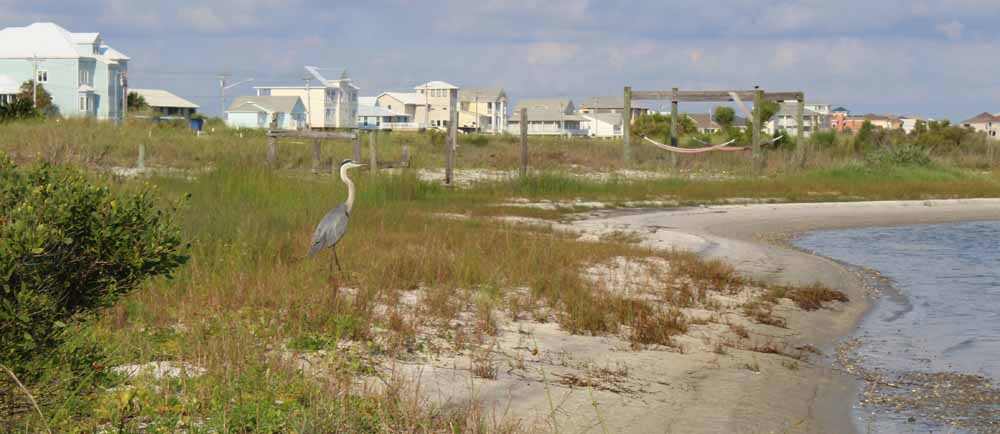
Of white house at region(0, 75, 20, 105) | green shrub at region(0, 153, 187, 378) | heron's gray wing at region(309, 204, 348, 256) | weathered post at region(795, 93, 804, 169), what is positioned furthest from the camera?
white house at region(0, 75, 20, 105)

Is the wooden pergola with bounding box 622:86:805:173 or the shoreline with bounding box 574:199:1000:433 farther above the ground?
the wooden pergola with bounding box 622:86:805:173

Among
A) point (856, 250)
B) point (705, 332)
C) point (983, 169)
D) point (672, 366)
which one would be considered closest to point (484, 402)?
point (672, 366)

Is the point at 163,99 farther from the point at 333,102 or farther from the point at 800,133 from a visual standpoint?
the point at 800,133

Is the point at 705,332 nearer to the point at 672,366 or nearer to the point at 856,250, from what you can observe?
the point at 672,366

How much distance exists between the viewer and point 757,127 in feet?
104

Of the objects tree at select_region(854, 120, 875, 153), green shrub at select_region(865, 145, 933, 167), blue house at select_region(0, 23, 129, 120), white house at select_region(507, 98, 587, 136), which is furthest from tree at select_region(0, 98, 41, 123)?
white house at select_region(507, 98, 587, 136)

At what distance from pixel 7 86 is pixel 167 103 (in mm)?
27475

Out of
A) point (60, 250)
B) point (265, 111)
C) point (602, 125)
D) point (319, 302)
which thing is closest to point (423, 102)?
point (602, 125)

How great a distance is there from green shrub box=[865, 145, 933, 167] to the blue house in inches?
1956

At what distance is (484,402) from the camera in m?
6.74

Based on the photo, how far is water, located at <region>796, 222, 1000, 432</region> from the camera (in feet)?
33.0

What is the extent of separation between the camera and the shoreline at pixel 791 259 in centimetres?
→ 762

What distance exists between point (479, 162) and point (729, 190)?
9870mm

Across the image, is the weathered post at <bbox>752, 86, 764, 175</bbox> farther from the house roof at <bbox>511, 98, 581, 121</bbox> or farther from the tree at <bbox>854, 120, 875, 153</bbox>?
the house roof at <bbox>511, 98, 581, 121</bbox>
